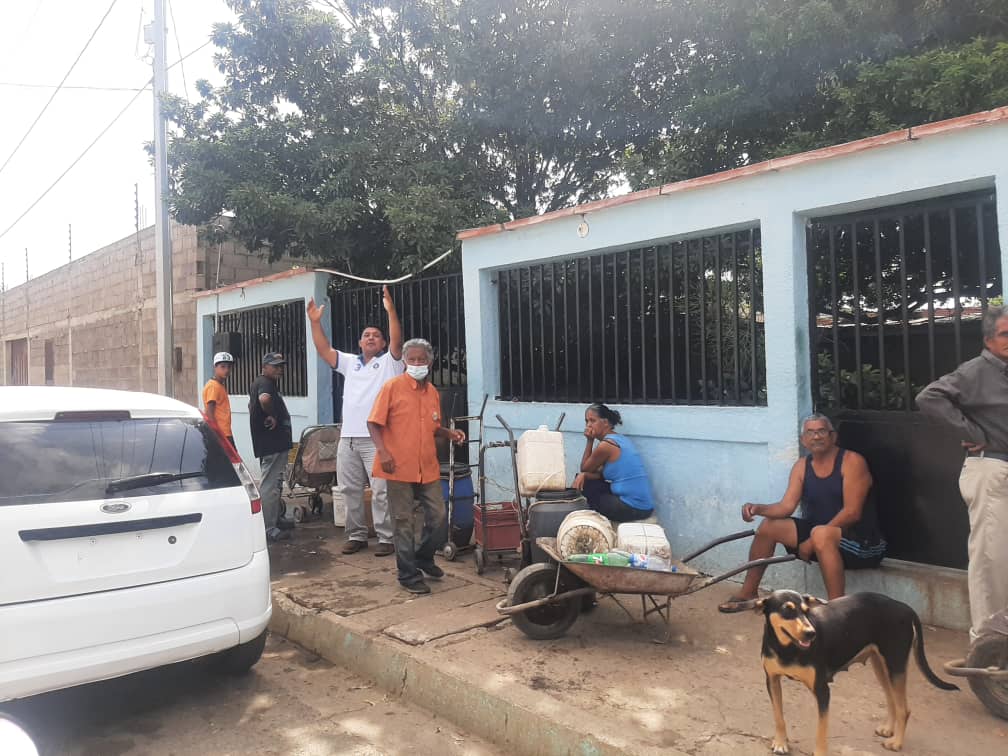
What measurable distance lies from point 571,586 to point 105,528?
2341 mm

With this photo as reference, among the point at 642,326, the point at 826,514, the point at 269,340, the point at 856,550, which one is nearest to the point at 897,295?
the point at 826,514

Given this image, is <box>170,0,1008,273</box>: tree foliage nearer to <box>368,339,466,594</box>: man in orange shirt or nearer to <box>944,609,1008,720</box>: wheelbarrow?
<box>368,339,466,594</box>: man in orange shirt

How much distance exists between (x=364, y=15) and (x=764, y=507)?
849 cm

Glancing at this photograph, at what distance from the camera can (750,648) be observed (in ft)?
13.5

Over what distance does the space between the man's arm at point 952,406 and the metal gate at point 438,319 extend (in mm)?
4526

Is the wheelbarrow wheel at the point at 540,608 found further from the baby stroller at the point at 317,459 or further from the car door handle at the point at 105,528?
the baby stroller at the point at 317,459

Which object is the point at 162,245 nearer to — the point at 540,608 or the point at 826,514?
the point at 540,608

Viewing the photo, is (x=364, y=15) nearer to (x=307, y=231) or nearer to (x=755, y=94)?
(x=307, y=231)

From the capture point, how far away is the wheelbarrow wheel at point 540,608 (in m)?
4.14

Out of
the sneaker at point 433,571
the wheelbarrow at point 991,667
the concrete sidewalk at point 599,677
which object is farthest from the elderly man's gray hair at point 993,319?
the sneaker at point 433,571

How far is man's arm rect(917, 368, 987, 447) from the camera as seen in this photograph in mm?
3480

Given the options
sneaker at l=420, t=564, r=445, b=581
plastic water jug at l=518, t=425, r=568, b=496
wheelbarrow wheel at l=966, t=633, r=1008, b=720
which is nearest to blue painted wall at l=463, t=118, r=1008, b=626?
plastic water jug at l=518, t=425, r=568, b=496

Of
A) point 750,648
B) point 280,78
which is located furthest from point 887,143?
point 280,78

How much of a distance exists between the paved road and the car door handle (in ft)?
3.19
